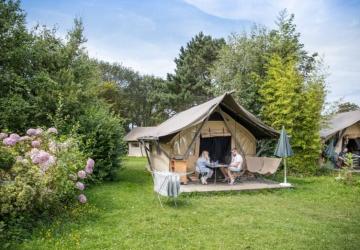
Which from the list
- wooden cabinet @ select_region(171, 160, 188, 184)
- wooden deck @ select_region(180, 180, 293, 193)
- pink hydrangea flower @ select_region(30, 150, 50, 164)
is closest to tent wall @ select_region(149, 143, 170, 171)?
wooden cabinet @ select_region(171, 160, 188, 184)

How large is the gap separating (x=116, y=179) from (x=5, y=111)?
16.2ft

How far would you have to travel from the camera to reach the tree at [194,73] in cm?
3453

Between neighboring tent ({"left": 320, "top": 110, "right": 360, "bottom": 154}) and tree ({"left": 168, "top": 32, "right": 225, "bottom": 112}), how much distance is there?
55.4ft

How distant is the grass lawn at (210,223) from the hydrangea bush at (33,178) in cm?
49

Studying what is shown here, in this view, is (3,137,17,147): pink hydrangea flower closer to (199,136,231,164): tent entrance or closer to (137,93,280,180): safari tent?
(137,93,280,180): safari tent

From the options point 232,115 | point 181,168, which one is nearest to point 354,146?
point 232,115

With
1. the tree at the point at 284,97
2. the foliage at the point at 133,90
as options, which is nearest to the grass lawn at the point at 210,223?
the tree at the point at 284,97

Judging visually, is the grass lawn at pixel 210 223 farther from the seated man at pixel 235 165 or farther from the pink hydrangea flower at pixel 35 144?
the pink hydrangea flower at pixel 35 144

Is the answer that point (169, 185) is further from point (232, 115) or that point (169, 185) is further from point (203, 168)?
point (232, 115)

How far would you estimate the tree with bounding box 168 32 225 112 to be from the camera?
3453 cm

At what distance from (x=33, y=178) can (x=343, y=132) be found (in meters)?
17.8

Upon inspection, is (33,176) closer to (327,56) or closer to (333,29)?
(333,29)

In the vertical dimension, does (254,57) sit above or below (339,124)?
above

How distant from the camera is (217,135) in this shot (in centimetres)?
1248
